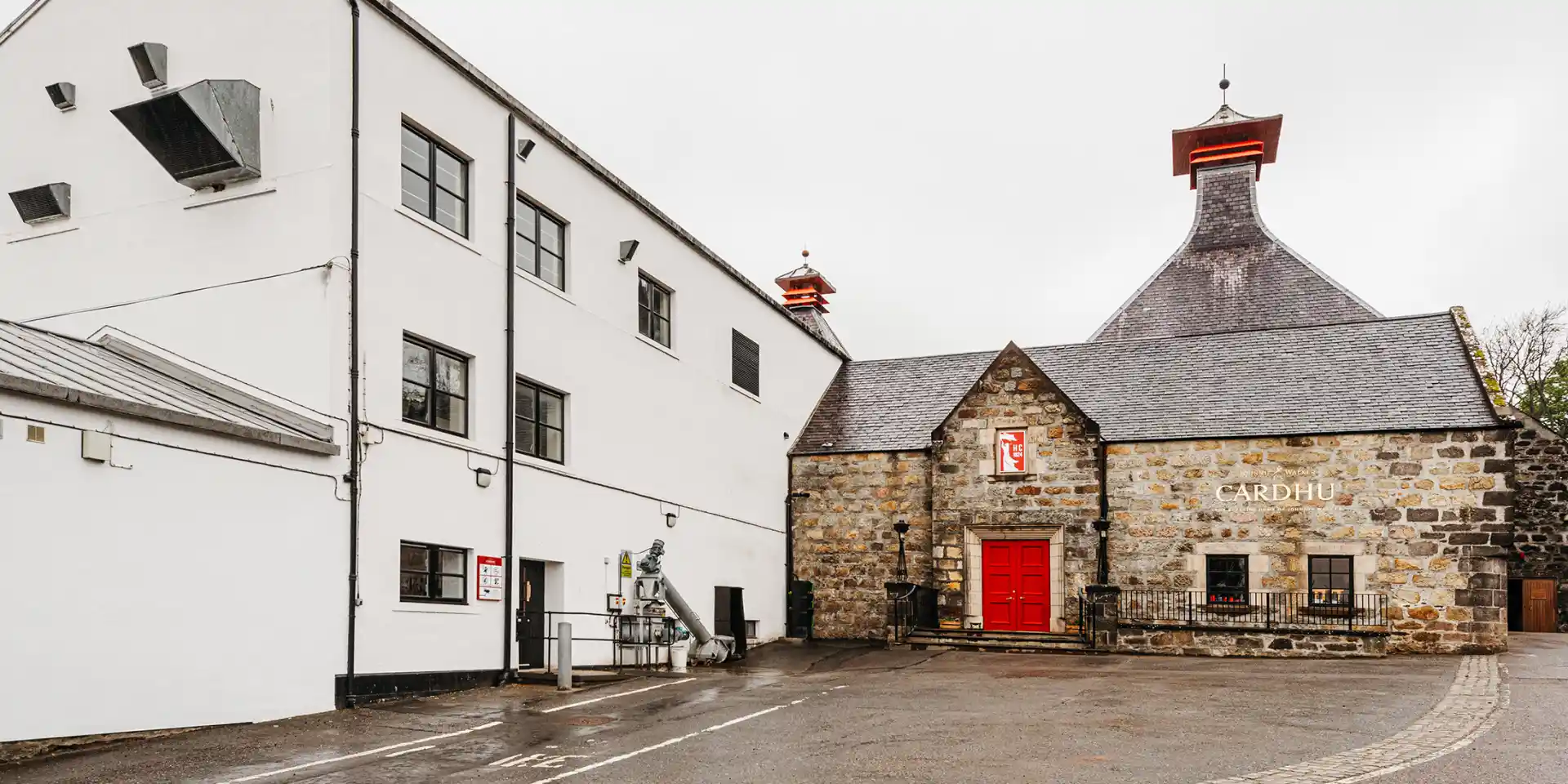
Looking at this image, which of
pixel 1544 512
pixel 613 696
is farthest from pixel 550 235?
pixel 1544 512

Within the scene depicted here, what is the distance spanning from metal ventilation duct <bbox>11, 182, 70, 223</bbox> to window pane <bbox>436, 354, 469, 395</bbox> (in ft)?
17.4

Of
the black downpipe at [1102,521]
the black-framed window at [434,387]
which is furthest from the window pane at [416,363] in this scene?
the black downpipe at [1102,521]

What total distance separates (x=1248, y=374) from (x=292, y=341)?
1871 cm

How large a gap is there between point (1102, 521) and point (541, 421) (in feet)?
37.6

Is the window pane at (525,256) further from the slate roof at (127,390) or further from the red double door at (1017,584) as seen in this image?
the red double door at (1017,584)

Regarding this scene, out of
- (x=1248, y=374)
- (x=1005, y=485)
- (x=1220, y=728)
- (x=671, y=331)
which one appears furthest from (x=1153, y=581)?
(x=1220, y=728)

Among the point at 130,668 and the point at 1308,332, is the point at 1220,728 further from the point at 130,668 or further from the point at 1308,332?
the point at 1308,332

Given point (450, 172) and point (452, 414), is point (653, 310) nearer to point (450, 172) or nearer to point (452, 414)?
point (450, 172)

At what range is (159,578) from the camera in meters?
11.0

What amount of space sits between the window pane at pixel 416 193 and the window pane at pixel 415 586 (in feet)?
14.8

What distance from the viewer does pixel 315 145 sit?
13.5m

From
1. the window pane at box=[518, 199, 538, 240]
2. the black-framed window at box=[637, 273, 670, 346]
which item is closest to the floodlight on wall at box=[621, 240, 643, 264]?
the black-framed window at box=[637, 273, 670, 346]

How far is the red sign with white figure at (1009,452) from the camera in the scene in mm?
23688

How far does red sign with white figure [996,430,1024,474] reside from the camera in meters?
23.7
